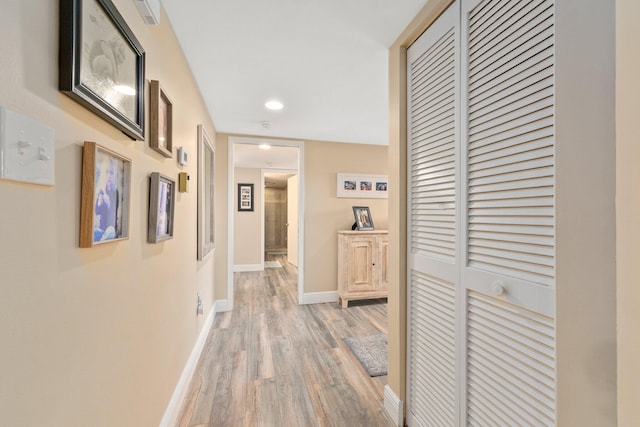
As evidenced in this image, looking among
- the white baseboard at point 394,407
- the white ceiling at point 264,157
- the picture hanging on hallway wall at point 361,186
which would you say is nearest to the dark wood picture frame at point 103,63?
the white baseboard at point 394,407

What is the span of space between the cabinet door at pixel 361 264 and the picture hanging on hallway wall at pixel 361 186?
0.71 metres

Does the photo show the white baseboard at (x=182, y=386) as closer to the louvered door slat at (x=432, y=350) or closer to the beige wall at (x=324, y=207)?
the louvered door slat at (x=432, y=350)

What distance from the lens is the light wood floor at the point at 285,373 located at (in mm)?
1703

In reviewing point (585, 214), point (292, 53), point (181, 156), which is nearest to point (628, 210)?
point (585, 214)

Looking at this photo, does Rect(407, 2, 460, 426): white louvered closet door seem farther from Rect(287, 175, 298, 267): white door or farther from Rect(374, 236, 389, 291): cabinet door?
Rect(287, 175, 298, 267): white door

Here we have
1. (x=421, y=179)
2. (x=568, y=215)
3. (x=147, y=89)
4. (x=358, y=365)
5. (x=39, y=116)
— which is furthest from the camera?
(x=358, y=365)

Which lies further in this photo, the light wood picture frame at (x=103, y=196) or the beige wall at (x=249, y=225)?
the beige wall at (x=249, y=225)

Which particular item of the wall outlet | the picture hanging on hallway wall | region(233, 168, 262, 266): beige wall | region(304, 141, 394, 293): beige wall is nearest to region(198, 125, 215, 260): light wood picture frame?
the wall outlet

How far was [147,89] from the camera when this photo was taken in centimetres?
127

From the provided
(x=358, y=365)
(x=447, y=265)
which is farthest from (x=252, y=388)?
(x=447, y=265)

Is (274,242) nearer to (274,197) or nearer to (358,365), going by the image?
(274,197)

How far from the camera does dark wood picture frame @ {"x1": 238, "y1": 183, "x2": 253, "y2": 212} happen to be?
240 inches

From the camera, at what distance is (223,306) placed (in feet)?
11.5

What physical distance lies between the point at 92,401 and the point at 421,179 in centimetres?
→ 159
